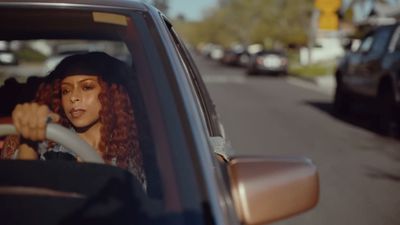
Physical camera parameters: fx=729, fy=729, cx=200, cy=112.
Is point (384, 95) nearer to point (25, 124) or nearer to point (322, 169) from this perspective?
point (322, 169)

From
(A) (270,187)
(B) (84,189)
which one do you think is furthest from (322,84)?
(B) (84,189)

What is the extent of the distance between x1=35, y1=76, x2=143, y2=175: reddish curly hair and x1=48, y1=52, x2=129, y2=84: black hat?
0.03 m

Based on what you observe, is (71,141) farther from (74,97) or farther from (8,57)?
(8,57)

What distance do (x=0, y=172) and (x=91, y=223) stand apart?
403mm

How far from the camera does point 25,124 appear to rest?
2307 mm

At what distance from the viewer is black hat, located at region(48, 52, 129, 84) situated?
2670 millimetres

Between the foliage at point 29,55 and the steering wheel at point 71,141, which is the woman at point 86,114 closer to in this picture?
the steering wheel at point 71,141

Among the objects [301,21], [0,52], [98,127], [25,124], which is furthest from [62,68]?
[301,21]

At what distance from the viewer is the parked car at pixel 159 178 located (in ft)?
6.74

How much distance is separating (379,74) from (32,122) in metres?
10.6

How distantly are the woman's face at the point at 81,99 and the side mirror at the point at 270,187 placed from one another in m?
0.65

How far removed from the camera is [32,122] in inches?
90.0

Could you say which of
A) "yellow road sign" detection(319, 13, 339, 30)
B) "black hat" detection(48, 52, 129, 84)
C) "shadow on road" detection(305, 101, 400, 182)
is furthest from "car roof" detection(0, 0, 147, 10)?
"yellow road sign" detection(319, 13, 339, 30)

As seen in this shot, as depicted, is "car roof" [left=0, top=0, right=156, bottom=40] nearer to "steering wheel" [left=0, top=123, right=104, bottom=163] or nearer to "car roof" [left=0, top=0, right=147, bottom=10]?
"car roof" [left=0, top=0, right=147, bottom=10]
